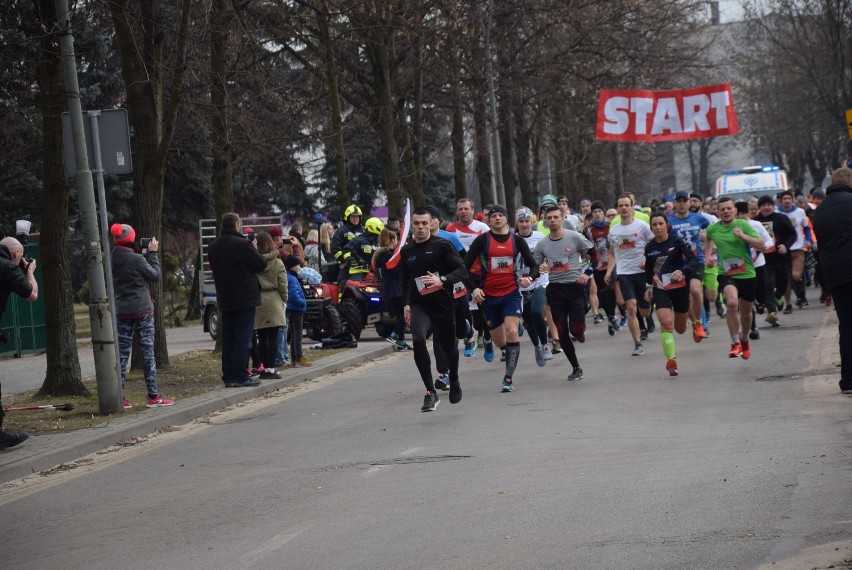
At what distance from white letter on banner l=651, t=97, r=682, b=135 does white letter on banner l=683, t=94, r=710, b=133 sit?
20cm

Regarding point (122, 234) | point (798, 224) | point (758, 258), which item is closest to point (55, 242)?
point (122, 234)

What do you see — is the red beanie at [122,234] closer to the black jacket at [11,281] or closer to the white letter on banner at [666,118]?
the black jacket at [11,281]

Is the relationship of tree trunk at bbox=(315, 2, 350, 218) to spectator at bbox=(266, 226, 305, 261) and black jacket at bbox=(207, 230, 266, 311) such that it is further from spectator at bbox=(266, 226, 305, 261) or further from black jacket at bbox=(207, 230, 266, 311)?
black jacket at bbox=(207, 230, 266, 311)

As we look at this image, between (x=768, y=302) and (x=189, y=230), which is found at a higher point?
(x=189, y=230)

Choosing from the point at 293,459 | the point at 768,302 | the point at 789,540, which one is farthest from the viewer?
the point at 768,302

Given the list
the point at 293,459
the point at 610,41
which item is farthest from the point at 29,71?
the point at 610,41

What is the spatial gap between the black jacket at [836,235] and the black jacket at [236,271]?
665cm

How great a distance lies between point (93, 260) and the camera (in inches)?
528

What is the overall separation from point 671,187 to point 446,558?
368 ft

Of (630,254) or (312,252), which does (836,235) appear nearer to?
(630,254)

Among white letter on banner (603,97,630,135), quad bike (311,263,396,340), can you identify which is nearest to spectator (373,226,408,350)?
quad bike (311,263,396,340)

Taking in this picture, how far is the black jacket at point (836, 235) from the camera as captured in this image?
1170 cm

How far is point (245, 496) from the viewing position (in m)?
8.61

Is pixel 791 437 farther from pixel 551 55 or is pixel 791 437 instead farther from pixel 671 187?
pixel 671 187
